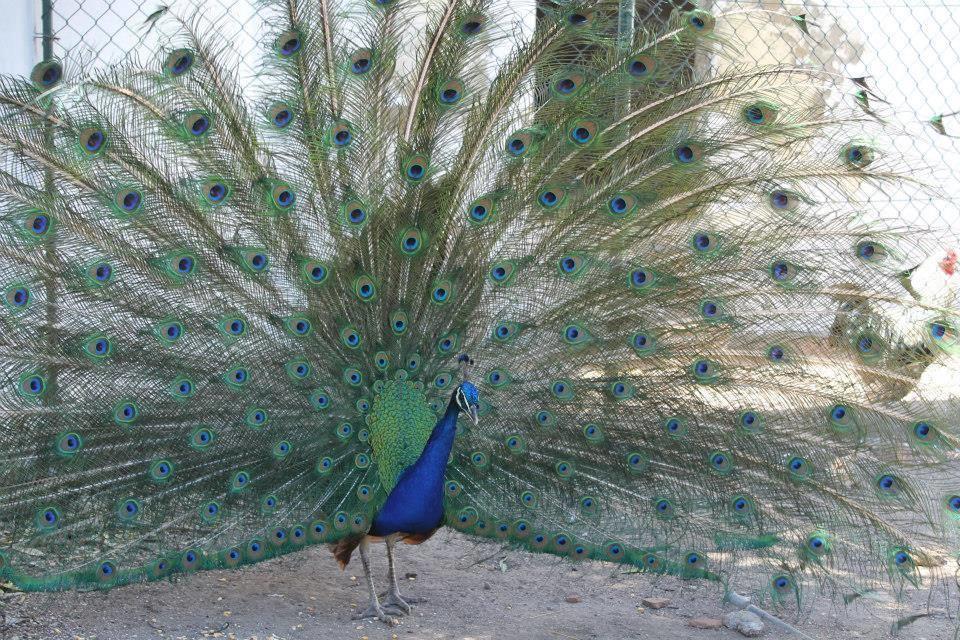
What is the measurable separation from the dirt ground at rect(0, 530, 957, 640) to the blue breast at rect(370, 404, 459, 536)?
477mm

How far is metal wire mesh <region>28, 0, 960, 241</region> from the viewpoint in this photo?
10.5ft

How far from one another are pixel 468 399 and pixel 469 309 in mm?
446

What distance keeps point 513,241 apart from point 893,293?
4.26ft

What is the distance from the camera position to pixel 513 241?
3.22 meters

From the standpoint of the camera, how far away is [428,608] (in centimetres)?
360

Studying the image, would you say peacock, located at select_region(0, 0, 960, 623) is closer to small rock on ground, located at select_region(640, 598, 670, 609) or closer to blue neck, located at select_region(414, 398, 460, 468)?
blue neck, located at select_region(414, 398, 460, 468)

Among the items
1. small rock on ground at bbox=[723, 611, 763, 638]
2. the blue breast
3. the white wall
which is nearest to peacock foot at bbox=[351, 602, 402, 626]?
the blue breast

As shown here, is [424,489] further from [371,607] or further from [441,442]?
[371,607]

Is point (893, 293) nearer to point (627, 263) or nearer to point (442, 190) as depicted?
point (627, 263)

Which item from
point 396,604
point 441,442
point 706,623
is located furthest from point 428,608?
point 706,623

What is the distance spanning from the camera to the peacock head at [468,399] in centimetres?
296

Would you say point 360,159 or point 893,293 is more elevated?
point 360,159

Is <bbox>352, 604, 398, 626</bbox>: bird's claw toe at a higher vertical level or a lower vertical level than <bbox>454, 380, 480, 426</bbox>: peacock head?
lower

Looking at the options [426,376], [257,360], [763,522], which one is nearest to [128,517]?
[257,360]
